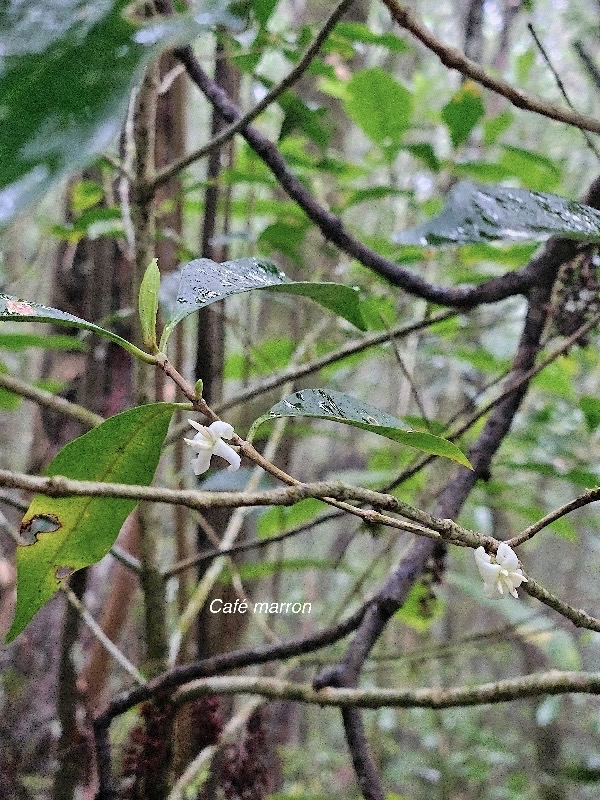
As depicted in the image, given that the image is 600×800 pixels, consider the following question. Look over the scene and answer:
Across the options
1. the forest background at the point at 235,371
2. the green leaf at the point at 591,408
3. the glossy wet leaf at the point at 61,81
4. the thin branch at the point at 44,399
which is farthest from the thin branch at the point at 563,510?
the green leaf at the point at 591,408

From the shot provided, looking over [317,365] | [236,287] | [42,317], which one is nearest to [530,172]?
[317,365]

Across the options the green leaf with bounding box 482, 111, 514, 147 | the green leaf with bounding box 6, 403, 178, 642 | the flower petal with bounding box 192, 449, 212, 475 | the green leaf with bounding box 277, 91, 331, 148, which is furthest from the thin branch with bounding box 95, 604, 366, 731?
the green leaf with bounding box 482, 111, 514, 147

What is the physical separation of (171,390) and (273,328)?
401mm

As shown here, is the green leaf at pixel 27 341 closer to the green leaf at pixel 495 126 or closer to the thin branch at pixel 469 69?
the thin branch at pixel 469 69

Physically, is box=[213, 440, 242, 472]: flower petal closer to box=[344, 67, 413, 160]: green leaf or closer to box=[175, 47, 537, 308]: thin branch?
box=[175, 47, 537, 308]: thin branch

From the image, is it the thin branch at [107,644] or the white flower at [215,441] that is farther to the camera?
the thin branch at [107,644]

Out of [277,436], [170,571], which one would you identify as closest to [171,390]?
[277,436]

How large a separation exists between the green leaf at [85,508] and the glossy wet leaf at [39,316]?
7 centimetres

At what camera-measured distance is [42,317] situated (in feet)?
0.95

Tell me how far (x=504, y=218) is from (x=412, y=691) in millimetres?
344

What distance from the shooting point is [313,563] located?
3.59 ft

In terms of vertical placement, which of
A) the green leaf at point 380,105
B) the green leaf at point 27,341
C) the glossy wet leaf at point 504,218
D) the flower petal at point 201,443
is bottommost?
the flower petal at point 201,443

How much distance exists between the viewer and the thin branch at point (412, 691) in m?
0.39

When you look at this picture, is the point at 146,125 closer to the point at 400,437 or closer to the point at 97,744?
the point at 400,437
